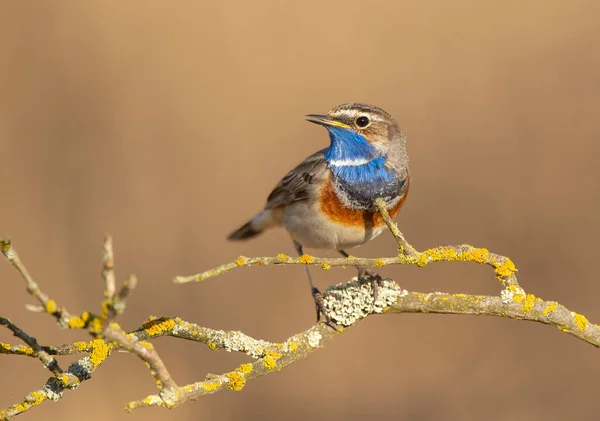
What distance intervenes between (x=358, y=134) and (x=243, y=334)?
2.10 metres

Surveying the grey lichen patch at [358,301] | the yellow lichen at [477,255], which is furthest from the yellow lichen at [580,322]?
the grey lichen patch at [358,301]

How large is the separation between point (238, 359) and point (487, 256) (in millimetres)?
3696

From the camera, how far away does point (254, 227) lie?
18.9 feet

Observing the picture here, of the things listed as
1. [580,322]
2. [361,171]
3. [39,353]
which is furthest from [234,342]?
[361,171]

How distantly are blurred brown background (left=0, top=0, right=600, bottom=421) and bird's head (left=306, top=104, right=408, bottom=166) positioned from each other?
2074 mm

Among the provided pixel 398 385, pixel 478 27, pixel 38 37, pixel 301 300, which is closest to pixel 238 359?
pixel 301 300

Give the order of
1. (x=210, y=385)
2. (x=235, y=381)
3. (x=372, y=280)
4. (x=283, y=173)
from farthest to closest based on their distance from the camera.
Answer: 1. (x=283, y=173)
2. (x=372, y=280)
3. (x=235, y=381)
4. (x=210, y=385)

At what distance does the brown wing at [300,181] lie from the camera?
4.80 meters

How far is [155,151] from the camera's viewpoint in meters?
7.17

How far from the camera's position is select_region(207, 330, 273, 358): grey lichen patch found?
2928 millimetres

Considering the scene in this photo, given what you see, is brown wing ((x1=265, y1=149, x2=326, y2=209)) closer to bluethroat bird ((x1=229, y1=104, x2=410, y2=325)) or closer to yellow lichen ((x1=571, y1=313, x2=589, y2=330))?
bluethroat bird ((x1=229, y1=104, x2=410, y2=325))

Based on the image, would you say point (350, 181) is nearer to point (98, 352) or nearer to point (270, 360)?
point (270, 360)

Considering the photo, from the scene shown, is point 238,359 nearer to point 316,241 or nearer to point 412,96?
point 316,241

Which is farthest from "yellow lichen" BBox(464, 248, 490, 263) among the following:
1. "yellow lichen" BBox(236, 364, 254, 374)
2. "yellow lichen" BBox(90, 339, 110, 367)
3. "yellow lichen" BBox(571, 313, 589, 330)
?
"yellow lichen" BBox(90, 339, 110, 367)
